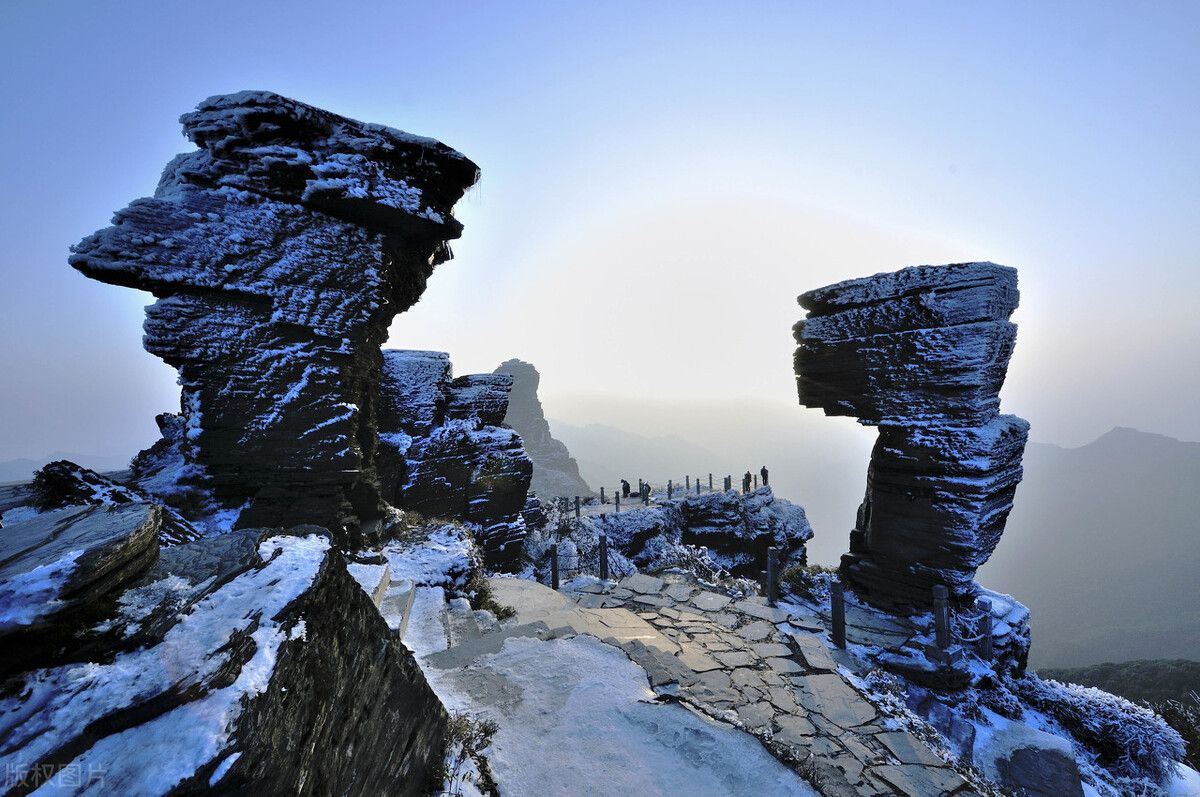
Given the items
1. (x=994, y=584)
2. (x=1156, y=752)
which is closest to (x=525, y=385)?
(x=1156, y=752)

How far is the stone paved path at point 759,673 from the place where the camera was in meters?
4.34

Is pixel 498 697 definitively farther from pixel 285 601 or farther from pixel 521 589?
pixel 521 589

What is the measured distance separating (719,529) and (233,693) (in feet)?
82.7

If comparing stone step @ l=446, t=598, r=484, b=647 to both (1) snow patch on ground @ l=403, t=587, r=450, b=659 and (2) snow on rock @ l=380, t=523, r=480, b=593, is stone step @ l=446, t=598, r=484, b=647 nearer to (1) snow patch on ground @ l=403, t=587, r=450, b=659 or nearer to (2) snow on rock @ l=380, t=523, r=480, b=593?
(1) snow patch on ground @ l=403, t=587, r=450, b=659

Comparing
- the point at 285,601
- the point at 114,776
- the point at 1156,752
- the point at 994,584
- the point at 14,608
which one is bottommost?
the point at 994,584

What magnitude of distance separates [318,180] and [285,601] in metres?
8.02

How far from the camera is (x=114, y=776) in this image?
1442 mm

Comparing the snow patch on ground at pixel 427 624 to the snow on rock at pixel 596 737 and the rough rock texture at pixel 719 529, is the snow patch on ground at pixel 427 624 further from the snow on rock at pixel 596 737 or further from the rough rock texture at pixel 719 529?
the rough rock texture at pixel 719 529

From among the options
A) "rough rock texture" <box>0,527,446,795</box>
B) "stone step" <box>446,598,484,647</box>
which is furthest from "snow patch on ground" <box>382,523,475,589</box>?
"rough rock texture" <box>0,527,446,795</box>

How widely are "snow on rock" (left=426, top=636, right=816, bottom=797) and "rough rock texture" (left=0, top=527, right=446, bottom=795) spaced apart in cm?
114

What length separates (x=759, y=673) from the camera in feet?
20.4

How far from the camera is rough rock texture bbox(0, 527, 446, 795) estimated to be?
1479mm

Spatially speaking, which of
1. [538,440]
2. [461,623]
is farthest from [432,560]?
[538,440]

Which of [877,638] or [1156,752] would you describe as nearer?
[1156,752]
